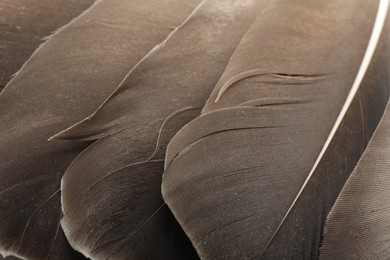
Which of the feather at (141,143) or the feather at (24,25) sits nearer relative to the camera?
the feather at (141,143)

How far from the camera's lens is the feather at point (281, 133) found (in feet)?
3.17

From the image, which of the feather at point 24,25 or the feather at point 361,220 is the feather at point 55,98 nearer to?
the feather at point 24,25

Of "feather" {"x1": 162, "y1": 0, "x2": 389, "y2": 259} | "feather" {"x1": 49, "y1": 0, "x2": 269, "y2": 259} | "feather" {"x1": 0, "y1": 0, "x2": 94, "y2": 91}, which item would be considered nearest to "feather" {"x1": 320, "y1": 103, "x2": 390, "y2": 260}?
"feather" {"x1": 162, "y1": 0, "x2": 389, "y2": 259}

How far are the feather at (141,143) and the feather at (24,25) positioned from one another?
201mm

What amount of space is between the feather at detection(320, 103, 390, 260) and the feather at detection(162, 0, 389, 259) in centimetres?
3

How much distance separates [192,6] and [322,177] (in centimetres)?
47

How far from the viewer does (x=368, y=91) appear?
1145 millimetres

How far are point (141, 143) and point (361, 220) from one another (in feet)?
1.39

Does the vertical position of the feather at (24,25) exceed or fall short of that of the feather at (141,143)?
it exceeds it

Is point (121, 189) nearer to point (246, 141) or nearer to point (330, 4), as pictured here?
point (246, 141)

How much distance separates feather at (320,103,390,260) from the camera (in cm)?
98

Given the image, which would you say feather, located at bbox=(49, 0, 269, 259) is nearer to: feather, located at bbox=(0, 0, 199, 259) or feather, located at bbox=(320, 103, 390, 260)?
feather, located at bbox=(0, 0, 199, 259)

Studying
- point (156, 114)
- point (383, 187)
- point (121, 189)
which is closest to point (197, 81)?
point (156, 114)

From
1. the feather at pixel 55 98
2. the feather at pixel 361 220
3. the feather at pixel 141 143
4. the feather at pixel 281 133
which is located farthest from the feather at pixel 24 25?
the feather at pixel 361 220
